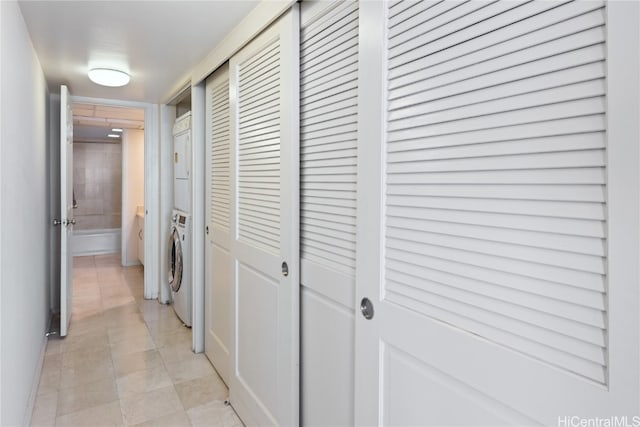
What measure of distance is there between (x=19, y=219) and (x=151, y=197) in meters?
2.43

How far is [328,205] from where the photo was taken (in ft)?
5.13

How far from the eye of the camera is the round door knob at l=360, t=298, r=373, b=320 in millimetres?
1232

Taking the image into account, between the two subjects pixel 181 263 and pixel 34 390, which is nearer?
pixel 34 390

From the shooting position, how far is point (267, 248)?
1931 millimetres

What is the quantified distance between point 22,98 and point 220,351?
1.89 metres

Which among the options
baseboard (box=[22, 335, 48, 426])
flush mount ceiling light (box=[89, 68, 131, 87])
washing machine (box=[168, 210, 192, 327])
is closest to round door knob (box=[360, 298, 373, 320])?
baseboard (box=[22, 335, 48, 426])

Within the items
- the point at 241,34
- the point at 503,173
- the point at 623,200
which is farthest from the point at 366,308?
the point at 241,34

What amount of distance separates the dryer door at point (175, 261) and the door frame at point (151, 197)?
431 millimetres

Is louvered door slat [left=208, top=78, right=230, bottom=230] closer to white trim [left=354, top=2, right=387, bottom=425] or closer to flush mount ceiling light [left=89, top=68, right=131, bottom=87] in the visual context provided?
flush mount ceiling light [left=89, top=68, right=131, bottom=87]

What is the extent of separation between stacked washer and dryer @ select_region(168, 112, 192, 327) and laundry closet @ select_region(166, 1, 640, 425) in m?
1.77

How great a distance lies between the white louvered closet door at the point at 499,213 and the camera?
2.21 ft

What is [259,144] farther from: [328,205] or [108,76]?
[108,76]

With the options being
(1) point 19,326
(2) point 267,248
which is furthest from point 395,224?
Answer: (1) point 19,326

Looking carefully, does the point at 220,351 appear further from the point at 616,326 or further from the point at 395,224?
the point at 616,326
